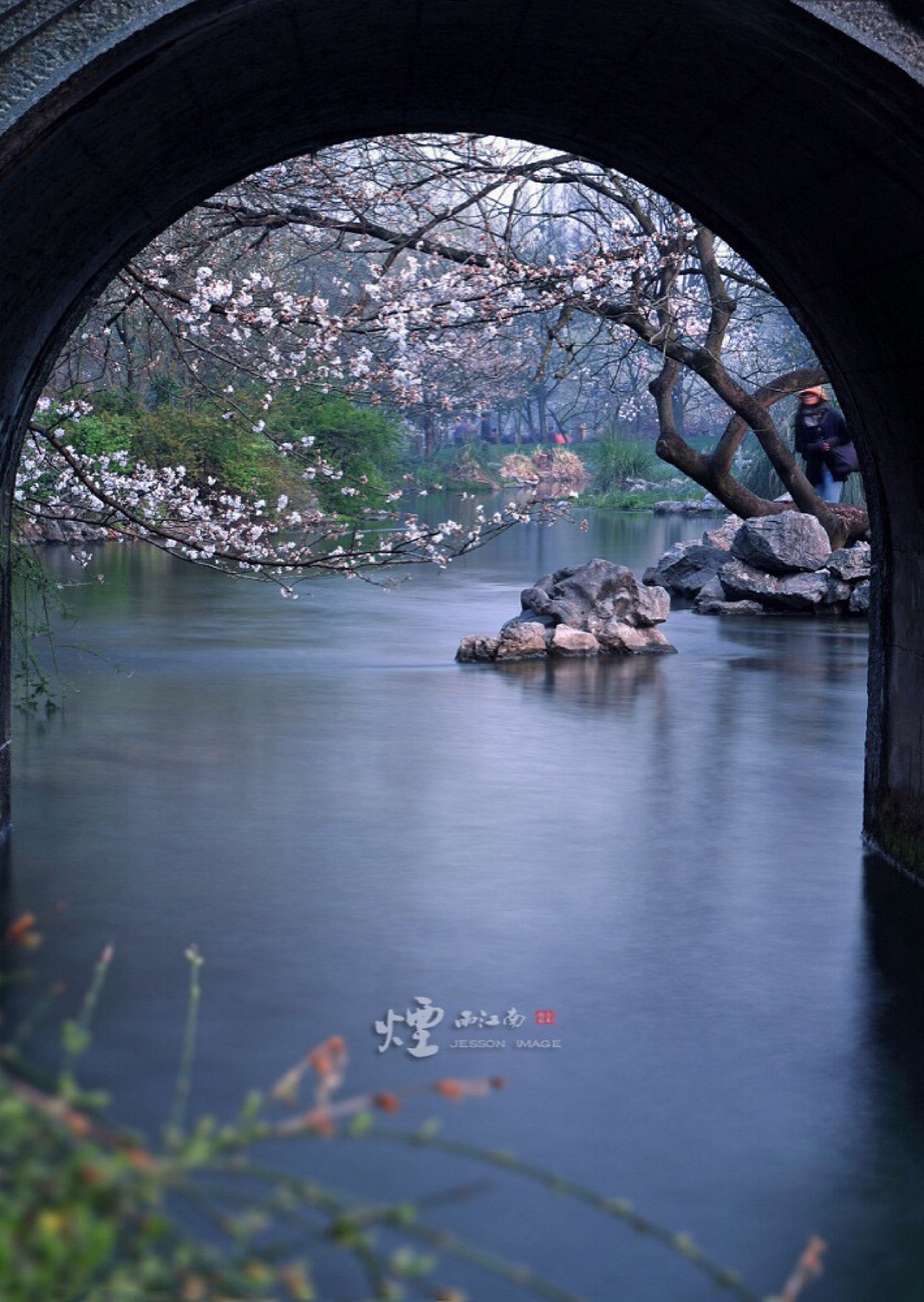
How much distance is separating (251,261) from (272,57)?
2592 centimetres

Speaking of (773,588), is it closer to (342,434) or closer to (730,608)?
(730,608)

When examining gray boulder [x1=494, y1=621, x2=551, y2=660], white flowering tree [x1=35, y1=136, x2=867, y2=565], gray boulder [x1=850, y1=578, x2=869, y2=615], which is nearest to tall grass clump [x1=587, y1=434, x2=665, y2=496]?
white flowering tree [x1=35, y1=136, x2=867, y2=565]

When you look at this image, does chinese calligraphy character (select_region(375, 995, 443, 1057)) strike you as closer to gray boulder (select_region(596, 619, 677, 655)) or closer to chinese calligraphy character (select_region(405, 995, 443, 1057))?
chinese calligraphy character (select_region(405, 995, 443, 1057))

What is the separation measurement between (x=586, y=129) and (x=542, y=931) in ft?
12.8

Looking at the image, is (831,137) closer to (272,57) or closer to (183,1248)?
(272,57)

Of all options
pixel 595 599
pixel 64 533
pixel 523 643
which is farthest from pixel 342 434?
pixel 523 643

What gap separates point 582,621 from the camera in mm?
16141

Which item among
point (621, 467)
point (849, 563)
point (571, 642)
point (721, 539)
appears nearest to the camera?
point (571, 642)

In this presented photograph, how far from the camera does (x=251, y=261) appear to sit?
102 ft

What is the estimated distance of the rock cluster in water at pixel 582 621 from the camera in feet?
51.5

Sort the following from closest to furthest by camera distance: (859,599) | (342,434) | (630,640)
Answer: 1. (630,640)
2. (859,599)
3. (342,434)

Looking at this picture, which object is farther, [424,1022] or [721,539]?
[721,539]

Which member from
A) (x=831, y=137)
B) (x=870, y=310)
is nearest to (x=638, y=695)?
(x=870, y=310)

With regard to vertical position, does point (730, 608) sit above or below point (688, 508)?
below
